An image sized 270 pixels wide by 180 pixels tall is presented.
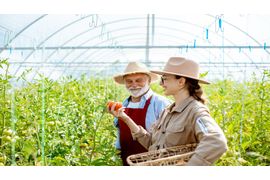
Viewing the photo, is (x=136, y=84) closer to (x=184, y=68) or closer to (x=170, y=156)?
(x=184, y=68)

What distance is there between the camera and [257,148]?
3.01 meters

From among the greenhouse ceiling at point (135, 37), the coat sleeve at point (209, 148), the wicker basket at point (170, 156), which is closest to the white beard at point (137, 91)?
the wicker basket at point (170, 156)

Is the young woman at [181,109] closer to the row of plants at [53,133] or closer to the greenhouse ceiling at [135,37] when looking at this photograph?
the row of plants at [53,133]

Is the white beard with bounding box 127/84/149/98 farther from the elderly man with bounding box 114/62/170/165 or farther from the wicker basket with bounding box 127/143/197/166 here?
the wicker basket with bounding box 127/143/197/166

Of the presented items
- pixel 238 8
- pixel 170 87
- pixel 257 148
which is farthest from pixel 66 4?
pixel 257 148

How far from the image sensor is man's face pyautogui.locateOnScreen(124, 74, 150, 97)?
9.65 feet

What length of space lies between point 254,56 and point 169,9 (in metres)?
6.39

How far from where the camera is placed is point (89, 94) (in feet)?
13.7

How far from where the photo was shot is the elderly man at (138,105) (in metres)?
2.91

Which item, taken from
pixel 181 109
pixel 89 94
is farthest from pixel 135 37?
pixel 181 109

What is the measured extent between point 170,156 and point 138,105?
937 mm

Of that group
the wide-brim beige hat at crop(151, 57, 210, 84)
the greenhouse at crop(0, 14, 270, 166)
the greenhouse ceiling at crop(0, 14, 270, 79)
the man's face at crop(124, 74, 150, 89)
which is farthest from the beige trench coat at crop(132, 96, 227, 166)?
the greenhouse ceiling at crop(0, 14, 270, 79)

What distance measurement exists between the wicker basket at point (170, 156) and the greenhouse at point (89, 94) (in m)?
0.27

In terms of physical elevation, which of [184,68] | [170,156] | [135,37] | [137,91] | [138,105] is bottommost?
[170,156]
